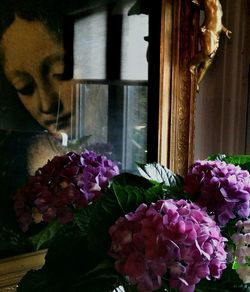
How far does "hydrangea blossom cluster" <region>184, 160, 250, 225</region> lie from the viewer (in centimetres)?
50

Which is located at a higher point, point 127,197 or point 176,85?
point 176,85

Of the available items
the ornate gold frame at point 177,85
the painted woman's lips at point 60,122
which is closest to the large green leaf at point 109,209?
the painted woman's lips at point 60,122

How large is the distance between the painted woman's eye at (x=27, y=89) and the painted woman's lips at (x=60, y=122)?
0.05 m

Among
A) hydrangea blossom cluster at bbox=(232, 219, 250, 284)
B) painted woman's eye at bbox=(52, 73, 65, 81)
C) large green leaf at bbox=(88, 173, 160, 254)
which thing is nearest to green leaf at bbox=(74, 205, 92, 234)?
large green leaf at bbox=(88, 173, 160, 254)

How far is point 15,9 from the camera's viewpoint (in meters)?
0.66

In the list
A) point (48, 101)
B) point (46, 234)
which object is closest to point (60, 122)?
point (48, 101)

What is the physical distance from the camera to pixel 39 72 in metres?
0.69

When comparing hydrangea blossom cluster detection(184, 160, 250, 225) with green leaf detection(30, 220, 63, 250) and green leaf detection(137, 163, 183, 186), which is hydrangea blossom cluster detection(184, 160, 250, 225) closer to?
green leaf detection(137, 163, 183, 186)

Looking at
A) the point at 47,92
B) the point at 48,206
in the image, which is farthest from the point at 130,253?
the point at 47,92

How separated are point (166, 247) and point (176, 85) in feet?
1.63

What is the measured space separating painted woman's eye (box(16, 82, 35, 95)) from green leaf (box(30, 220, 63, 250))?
19cm

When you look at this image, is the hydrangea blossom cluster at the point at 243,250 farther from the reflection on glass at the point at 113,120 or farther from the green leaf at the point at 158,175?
the reflection on glass at the point at 113,120

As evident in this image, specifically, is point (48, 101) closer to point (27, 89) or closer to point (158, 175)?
point (27, 89)

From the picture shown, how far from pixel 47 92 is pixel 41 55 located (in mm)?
53
